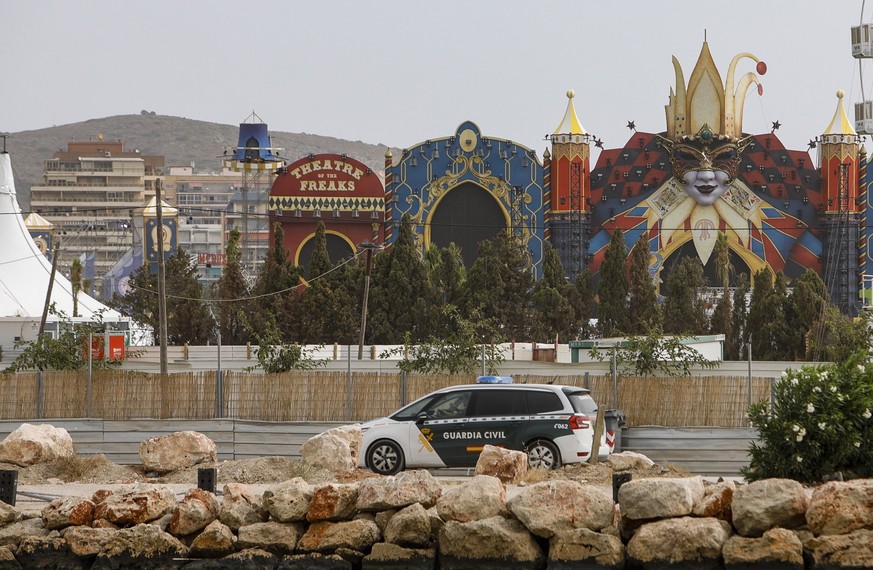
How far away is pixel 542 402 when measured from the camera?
23.9m

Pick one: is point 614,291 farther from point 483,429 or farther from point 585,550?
point 585,550

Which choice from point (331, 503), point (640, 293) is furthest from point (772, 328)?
point (331, 503)

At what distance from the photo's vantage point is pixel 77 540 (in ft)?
65.6

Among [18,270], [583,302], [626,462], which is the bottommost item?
[626,462]

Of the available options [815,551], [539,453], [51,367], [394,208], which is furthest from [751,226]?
[815,551]

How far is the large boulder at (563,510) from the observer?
746 inches

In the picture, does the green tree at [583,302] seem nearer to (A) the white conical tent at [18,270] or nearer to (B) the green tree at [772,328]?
(B) the green tree at [772,328]

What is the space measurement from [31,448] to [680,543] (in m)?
12.8

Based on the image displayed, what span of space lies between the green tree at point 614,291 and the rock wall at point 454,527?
4034cm

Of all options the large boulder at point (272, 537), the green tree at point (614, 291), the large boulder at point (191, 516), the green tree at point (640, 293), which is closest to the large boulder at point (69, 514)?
the large boulder at point (191, 516)

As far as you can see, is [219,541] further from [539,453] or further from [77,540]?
[539,453]

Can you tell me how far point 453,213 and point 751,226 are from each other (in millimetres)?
15025

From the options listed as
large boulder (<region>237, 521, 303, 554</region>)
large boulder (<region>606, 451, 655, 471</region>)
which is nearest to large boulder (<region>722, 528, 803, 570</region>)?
large boulder (<region>606, 451, 655, 471</region>)

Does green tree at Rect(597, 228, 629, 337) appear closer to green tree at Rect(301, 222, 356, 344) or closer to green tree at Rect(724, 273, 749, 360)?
green tree at Rect(724, 273, 749, 360)
